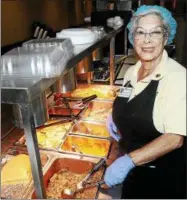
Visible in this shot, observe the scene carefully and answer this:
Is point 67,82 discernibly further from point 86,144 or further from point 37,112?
point 37,112

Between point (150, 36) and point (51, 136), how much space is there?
1309 millimetres

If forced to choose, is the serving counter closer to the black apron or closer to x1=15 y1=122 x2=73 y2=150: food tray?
the black apron

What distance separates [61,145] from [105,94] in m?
1.24

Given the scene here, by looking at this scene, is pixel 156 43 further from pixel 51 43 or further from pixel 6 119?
pixel 6 119

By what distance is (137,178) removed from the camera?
4.86ft

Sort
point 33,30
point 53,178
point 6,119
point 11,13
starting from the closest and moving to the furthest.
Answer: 1. point 53,178
2. point 6,119
3. point 11,13
4. point 33,30

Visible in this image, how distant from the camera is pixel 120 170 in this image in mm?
1271

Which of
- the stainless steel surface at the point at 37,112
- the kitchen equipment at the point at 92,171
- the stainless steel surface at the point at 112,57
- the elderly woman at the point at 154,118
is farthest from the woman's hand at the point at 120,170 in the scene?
the stainless steel surface at the point at 112,57

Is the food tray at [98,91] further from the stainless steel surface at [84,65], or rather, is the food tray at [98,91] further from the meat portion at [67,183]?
the meat portion at [67,183]

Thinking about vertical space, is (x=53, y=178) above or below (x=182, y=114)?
below

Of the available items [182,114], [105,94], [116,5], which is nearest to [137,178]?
[182,114]

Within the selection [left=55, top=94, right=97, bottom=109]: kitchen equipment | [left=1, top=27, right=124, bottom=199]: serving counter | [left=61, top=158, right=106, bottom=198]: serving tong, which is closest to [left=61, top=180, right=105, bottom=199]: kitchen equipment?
[left=61, top=158, right=106, bottom=198]: serving tong

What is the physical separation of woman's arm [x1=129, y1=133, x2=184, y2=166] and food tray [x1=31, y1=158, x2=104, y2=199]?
455 mm

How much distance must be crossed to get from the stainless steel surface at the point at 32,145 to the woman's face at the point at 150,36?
2.39 feet
